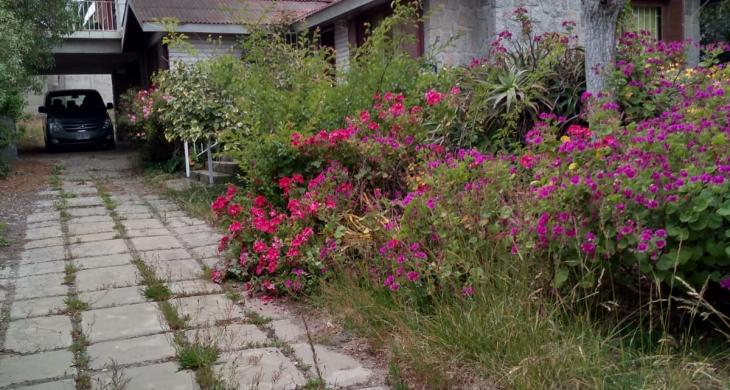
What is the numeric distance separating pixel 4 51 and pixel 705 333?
10846mm

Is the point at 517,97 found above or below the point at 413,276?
above

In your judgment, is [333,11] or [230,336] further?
[333,11]

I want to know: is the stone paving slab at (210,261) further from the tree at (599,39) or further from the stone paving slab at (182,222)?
the tree at (599,39)

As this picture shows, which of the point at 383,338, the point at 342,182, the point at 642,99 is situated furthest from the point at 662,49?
the point at 383,338

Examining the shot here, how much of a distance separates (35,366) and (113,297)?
48.2 inches

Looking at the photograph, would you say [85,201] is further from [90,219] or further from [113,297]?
[113,297]

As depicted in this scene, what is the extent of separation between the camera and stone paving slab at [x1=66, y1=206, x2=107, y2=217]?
8.31 meters

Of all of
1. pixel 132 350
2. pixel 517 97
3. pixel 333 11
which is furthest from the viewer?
pixel 333 11

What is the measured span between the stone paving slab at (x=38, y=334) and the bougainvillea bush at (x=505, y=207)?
126 centimetres

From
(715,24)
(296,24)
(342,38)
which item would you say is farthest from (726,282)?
(715,24)

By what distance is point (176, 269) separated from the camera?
5484mm

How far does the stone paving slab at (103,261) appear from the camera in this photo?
18.7 feet

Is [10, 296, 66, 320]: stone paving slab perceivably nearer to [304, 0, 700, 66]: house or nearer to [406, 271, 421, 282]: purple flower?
[406, 271, 421, 282]: purple flower

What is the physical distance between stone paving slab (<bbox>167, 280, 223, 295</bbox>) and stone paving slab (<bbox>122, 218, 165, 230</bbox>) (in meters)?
2.41
